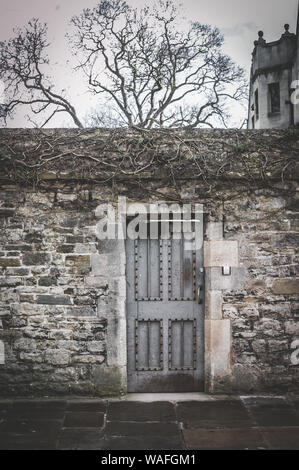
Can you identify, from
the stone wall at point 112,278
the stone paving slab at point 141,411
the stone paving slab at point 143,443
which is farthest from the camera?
the stone wall at point 112,278

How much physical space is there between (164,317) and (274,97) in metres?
18.8

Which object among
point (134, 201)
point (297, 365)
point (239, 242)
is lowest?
point (297, 365)

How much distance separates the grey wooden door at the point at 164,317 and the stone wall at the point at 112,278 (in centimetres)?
17

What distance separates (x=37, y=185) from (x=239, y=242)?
8.28 ft

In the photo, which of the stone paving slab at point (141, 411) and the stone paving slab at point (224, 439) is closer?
the stone paving slab at point (224, 439)

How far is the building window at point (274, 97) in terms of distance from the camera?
20.4 meters

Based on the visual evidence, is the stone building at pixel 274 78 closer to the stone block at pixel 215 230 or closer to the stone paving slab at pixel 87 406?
the stone block at pixel 215 230

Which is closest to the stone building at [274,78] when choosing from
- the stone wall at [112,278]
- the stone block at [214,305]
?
the stone wall at [112,278]

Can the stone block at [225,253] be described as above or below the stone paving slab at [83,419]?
above

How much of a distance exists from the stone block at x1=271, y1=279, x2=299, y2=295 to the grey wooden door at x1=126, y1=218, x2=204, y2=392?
90 cm

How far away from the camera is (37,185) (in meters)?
4.73

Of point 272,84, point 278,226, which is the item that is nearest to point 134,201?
point 278,226

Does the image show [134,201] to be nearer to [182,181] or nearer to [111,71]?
[182,181]

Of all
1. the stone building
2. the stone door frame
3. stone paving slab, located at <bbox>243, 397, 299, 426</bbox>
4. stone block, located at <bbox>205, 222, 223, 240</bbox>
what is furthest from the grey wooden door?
the stone building
